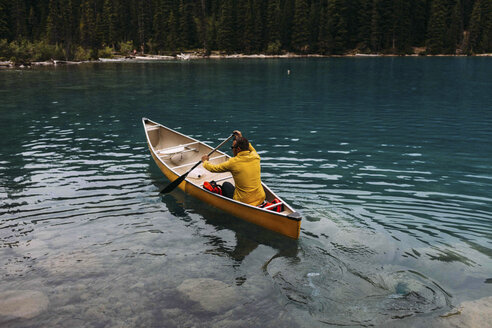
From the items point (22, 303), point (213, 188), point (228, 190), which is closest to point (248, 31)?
point (213, 188)

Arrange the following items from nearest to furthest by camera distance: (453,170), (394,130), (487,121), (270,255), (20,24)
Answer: (270,255) → (453,170) → (394,130) → (487,121) → (20,24)

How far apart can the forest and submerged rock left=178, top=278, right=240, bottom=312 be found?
127 meters

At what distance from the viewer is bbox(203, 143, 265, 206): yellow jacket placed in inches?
429

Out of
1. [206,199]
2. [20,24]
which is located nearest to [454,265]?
[206,199]

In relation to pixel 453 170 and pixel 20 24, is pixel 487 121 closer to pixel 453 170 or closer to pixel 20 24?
pixel 453 170

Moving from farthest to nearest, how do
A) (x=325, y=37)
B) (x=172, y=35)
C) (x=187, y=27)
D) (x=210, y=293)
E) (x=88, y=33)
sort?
1. (x=187, y=27)
2. (x=172, y=35)
3. (x=325, y=37)
4. (x=88, y=33)
5. (x=210, y=293)

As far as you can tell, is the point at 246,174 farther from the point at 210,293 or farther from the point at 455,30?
the point at 455,30

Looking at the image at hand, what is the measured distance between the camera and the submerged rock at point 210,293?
7883 millimetres

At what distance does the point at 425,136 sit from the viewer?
22031mm

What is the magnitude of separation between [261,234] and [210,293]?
299 cm

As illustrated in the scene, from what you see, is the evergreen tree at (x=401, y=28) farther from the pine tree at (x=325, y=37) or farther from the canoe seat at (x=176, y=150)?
the canoe seat at (x=176, y=150)

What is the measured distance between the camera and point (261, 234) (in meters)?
10.9

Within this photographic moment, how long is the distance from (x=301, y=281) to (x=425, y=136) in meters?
16.7


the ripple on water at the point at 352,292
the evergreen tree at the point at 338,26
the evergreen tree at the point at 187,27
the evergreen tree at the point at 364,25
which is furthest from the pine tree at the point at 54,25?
the ripple on water at the point at 352,292
